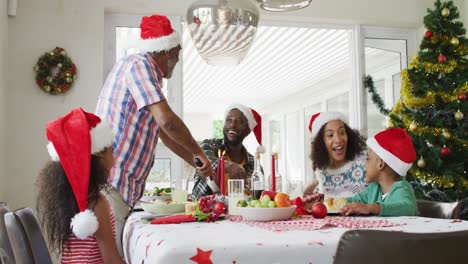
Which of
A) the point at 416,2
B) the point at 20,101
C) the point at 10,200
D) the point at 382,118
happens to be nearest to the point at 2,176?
the point at 10,200

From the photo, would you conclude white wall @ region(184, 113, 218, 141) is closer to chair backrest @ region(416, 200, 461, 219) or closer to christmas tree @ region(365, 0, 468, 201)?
christmas tree @ region(365, 0, 468, 201)

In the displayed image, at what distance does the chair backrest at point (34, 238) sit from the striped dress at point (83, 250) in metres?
0.06

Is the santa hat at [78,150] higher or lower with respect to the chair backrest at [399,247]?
higher

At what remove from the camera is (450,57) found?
3934mm

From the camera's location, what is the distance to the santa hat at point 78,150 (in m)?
1.42

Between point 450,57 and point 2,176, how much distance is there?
357 cm

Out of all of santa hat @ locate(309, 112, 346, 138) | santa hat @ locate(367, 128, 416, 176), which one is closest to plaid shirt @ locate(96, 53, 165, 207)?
santa hat @ locate(367, 128, 416, 176)

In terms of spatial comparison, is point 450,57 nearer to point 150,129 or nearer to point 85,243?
point 150,129

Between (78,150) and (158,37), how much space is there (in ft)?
3.22

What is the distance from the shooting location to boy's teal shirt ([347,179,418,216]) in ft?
5.55

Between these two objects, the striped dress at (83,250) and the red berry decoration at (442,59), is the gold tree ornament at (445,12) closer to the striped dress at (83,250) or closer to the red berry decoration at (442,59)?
the red berry decoration at (442,59)

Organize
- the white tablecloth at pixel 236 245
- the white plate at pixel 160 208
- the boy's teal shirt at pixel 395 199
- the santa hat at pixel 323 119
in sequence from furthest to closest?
the santa hat at pixel 323 119 < the white plate at pixel 160 208 < the boy's teal shirt at pixel 395 199 < the white tablecloth at pixel 236 245

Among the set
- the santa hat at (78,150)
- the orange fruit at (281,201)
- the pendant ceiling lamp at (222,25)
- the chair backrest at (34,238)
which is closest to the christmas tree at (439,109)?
the pendant ceiling lamp at (222,25)

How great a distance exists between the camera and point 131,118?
81.2 inches
